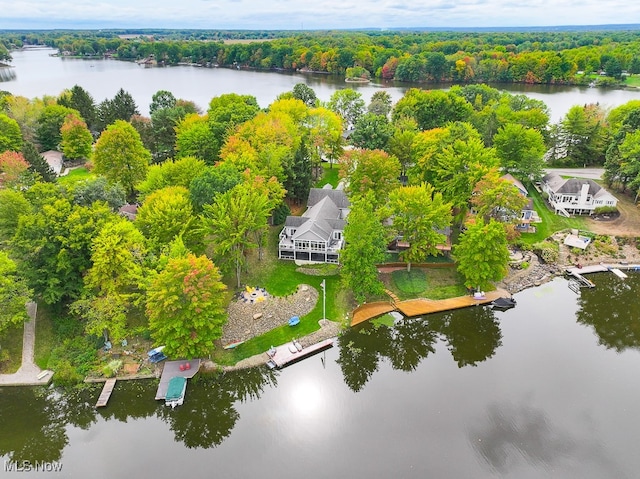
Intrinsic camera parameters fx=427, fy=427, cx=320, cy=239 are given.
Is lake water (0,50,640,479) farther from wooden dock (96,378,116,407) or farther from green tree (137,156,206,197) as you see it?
green tree (137,156,206,197)

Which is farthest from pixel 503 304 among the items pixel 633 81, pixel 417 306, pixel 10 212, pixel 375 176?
pixel 633 81

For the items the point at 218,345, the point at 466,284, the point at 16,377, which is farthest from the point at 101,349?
the point at 466,284

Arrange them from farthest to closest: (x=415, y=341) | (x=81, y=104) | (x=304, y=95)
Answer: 1. (x=304, y=95)
2. (x=81, y=104)
3. (x=415, y=341)

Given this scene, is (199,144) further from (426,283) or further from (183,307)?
(426,283)

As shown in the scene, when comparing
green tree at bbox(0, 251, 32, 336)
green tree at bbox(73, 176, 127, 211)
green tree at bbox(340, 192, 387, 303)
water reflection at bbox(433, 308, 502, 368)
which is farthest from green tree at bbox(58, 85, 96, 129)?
water reflection at bbox(433, 308, 502, 368)

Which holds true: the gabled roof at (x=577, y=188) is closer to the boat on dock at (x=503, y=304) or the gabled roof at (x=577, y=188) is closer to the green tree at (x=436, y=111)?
the boat on dock at (x=503, y=304)

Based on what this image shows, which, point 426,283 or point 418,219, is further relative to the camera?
point 426,283
